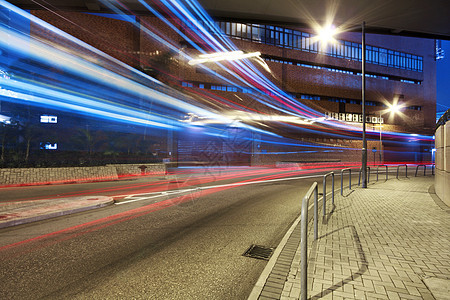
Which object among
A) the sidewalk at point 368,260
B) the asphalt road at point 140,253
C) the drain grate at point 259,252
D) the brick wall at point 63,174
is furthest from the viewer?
the brick wall at point 63,174

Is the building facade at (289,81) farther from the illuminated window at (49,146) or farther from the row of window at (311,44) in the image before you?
the illuminated window at (49,146)

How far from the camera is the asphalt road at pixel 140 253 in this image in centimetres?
306

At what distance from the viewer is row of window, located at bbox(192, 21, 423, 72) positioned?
1276 inches

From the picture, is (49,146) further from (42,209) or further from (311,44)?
(311,44)

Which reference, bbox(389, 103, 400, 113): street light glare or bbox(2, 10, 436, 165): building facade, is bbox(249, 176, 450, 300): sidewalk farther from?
bbox(389, 103, 400, 113): street light glare

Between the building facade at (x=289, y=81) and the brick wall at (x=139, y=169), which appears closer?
the brick wall at (x=139, y=169)

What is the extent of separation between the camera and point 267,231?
5.54m

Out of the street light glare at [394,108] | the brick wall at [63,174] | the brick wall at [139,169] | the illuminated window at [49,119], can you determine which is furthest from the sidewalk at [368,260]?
the street light glare at [394,108]

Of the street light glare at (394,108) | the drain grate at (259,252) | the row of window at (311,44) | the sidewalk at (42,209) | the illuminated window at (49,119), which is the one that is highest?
the row of window at (311,44)

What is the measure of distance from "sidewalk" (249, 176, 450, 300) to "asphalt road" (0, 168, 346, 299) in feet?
1.37

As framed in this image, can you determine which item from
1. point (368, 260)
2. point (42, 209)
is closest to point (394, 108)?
point (368, 260)

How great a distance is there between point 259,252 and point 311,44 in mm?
38420

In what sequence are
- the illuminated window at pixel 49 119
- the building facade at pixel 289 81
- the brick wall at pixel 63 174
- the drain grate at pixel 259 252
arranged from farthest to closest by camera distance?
1. the building facade at pixel 289 81
2. the illuminated window at pixel 49 119
3. the brick wall at pixel 63 174
4. the drain grate at pixel 259 252

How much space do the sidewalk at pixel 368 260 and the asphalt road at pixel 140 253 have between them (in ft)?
1.37
